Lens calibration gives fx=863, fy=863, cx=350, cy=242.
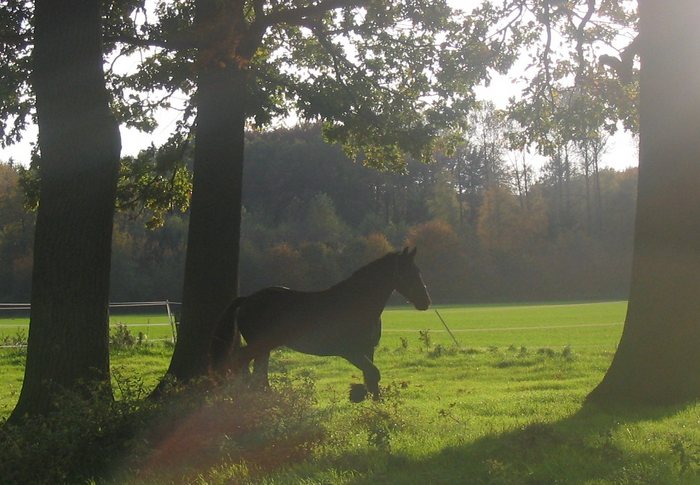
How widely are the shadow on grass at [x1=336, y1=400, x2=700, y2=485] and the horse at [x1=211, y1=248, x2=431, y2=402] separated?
9.34 feet

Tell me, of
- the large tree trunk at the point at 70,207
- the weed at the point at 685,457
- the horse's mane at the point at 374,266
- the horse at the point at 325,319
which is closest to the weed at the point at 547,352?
the horse at the point at 325,319

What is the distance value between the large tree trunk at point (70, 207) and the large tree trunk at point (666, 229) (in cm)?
630

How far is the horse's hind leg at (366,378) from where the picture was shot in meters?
10.3

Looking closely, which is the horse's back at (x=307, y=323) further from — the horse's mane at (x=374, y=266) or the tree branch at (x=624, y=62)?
the tree branch at (x=624, y=62)

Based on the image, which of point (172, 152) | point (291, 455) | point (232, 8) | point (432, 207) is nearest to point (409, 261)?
point (291, 455)

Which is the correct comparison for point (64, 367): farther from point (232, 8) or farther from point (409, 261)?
point (232, 8)

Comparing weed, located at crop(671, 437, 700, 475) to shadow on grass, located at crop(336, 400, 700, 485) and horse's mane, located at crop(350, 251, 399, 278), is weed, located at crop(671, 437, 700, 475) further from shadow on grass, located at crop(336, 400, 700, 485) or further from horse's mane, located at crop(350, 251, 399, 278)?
horse's mane, located at crop(350, 251, 399, 278)

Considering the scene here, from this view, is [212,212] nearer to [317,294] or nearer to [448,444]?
[317,294]

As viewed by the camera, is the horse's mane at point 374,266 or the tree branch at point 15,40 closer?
the horse's mane at point 374,266

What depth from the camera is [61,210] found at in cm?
1022

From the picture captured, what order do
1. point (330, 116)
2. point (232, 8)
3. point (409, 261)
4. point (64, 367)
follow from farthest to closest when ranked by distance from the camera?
point (330, 116) < point (232, 8) < point (409, 261) < point (64, 367)

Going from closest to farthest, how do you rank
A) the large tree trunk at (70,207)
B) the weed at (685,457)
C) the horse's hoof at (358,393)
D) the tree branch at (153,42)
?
the weed at (685,457) < the large tree trunk at (70,207) < the horse's hoof at (358,393) < the tree branch at (153,42)

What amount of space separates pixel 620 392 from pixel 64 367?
6.65m

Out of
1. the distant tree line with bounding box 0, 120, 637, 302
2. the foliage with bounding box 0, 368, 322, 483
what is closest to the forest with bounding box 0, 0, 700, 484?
the foliage with bounding box 0, 368, 322, 483
